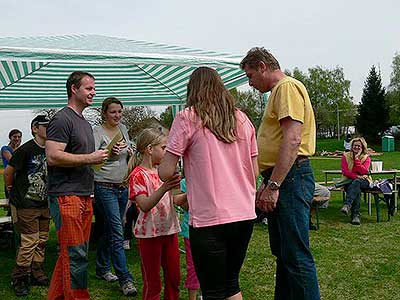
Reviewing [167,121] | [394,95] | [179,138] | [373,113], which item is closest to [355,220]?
[179,138]

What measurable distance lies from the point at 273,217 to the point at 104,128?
2178mm

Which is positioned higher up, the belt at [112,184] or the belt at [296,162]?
the belt at [296,162]

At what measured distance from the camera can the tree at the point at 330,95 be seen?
6419 centimetres

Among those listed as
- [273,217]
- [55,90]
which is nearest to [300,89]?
[273,217]

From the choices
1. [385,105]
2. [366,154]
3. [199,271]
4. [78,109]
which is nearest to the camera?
[199,271]

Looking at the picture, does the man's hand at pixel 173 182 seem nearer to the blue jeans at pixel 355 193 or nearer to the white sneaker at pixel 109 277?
the white sneaker at pixel 109 277

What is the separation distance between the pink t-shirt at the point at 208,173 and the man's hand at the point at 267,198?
0.40 meters

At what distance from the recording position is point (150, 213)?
3.47 metres

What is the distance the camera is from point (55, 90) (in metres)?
7.61

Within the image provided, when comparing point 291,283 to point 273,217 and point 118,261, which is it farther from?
point 118,261

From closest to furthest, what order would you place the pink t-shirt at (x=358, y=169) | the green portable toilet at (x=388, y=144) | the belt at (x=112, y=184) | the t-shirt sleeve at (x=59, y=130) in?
1. the t-shirt sleeve at (x=59, y=130)
2. the belt at (x=112, y=184)
3. the pink t-shirt at (x=358, y=169)
4. the green portable toilet at (x=388, y=144)

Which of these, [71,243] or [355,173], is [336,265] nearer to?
[71,243]

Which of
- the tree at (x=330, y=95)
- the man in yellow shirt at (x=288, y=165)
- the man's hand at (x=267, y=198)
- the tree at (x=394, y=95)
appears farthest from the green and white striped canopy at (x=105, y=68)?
the tree at (x=330, y=95)

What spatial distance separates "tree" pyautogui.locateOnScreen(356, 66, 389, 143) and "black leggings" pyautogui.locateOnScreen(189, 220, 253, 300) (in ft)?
155
